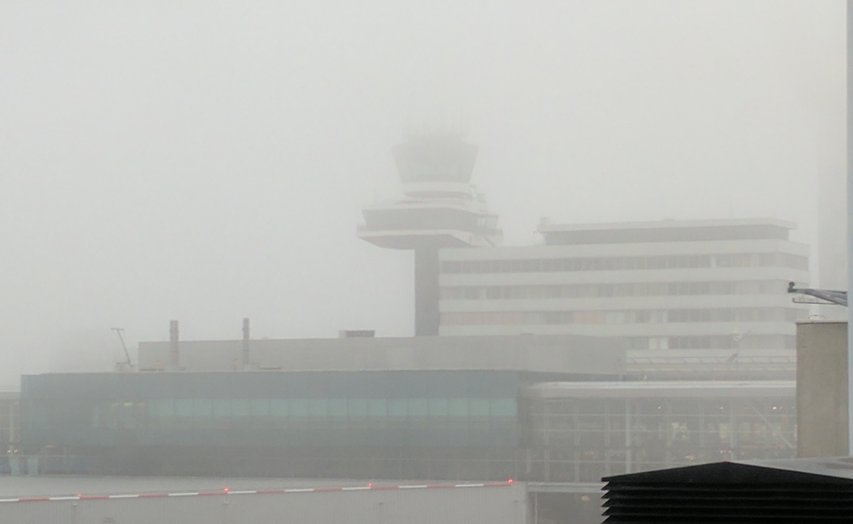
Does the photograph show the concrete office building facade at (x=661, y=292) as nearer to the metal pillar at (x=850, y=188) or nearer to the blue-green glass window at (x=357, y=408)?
the blue-green glass window at (x=357, y=408)

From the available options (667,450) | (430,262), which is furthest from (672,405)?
(430,262)

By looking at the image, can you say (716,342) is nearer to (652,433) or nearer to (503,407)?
(503,407)

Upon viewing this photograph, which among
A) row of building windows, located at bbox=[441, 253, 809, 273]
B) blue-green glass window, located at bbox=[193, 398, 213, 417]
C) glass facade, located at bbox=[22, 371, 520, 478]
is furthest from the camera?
row of building windows, located at bbox=[441, 253, 809, 273]

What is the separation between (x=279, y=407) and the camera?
54.1m

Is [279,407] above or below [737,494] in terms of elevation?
below

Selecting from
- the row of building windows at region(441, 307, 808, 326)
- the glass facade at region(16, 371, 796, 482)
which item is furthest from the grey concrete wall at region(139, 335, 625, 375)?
the glass facade at region(16, 371, 796, 482)

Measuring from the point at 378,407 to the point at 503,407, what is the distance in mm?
5303

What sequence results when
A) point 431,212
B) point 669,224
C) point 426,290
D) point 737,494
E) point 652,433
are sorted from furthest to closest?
A: point 431,212 → point 426,290 → point 669,224 → point 652,433 → point 737,494

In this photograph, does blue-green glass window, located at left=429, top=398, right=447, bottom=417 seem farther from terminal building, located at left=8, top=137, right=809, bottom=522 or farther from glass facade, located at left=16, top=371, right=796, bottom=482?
terminal building, located at left=8, top=137, right=809, bottom=522

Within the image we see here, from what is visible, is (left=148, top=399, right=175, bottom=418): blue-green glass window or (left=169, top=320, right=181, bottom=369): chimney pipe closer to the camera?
(left=148, top=399, right=175, bottom=418): blue-green glass window

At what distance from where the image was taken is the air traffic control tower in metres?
82.6

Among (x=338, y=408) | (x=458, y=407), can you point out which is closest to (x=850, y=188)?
(x=458, y=407)

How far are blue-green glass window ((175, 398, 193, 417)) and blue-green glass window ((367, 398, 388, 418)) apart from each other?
6.34m

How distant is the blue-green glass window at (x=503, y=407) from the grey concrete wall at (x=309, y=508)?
2351 cm
